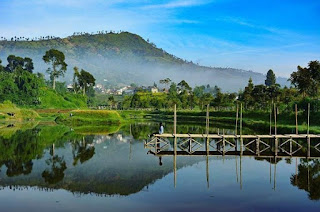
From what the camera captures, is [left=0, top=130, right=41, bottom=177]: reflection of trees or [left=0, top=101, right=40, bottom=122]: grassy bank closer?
[left=0, top=130, right=41, bottom=177]: reflection of trees

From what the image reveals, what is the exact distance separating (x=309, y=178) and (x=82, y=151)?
74.7ft

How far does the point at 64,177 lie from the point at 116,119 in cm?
5474

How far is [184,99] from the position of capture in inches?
4953

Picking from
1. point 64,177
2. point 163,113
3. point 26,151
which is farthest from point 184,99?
point 64,177

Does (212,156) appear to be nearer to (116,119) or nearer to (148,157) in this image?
(148,157)

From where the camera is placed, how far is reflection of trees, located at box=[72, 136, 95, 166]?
36375 millimetres

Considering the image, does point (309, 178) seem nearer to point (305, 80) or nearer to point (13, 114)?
point (305, 80)

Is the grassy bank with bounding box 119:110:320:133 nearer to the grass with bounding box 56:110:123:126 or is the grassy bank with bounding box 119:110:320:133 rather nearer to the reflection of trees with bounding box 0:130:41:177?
the grass with bounding box 56:110:123:126

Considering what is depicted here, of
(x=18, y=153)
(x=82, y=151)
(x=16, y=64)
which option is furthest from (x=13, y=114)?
(x=16, y=64)

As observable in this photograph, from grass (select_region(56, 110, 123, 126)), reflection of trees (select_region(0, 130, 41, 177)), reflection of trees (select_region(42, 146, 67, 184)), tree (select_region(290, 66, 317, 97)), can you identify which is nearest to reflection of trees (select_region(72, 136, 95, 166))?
reflection of trees (select_region(42, 146, 67, 184))

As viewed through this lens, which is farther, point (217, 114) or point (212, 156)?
point (217, 114)

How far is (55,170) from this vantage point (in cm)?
3081

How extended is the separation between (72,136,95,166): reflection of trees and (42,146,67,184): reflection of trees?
1309 millimetres

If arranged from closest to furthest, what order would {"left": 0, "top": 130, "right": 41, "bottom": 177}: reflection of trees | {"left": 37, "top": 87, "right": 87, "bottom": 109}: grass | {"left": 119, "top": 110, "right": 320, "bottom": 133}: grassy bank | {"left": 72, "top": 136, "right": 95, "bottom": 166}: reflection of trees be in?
1. {"left": 0, "top": 130, "right": 41, "bottom": 177}: reflection of trees
2. {"left": 72, "top": 136, "right": 95, "bottom": 166}: reflection of trees
3. {"left": 119, "top": 110, "right": 320, "bottom": 133}: grassy bank
4. {"left": 37, "top": 87, "right": 87, "bottom": 109}: grass
